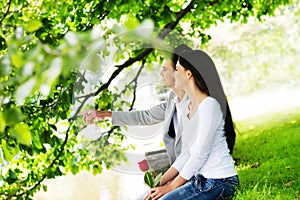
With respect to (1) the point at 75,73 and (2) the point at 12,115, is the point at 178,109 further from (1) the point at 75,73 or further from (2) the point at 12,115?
(2) the point at 12,115

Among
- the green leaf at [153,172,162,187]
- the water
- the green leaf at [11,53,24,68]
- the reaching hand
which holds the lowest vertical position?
the water

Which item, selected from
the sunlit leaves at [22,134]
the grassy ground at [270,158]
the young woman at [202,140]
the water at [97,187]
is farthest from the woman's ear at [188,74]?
the water at [97,187]

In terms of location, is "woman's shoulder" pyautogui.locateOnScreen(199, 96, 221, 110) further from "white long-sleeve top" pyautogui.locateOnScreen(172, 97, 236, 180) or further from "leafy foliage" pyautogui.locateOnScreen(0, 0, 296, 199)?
"leafy foliage" pyautogui.locateOnScreen(0, 0, 296, 199)

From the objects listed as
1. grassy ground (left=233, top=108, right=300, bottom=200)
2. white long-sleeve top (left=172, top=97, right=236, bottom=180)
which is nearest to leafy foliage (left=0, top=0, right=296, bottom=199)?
white long-sleeve top (left=172, top=97, right=236, bottom=180)

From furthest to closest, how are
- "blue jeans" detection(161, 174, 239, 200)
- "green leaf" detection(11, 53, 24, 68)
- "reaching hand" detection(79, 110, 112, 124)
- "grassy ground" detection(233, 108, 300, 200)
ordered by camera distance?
"grassy ground" detection(233, 108, 300, 200) < "reaching hand" detection(79, 110, 112, 124) < "blue jeans" detection(161, 174, 239, 200) < "green leaf" detection(11, 53, 24, 68)

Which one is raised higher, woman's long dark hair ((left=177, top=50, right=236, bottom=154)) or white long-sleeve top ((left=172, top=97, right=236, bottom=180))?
woman's long dark hair ((left=177, top=50, right=236, bottom=154))

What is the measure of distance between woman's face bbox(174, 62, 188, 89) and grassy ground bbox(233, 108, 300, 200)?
19.0 inches

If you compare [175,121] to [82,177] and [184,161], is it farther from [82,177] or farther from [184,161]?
[82,177]

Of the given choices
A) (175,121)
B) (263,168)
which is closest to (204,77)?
(175,121)

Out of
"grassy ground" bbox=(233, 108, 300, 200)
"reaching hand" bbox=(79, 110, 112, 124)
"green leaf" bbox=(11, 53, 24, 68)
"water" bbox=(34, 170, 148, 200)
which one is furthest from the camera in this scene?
"water" bbox=(34, 170, 148, 200)

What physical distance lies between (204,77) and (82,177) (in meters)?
4.79

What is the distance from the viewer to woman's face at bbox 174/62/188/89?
213 centimetres

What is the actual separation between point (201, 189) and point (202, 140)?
181mm

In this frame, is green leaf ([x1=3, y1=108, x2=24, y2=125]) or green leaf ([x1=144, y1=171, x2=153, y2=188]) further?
green leaf ([x1=144, y1=171, x2=153, y2=188])
